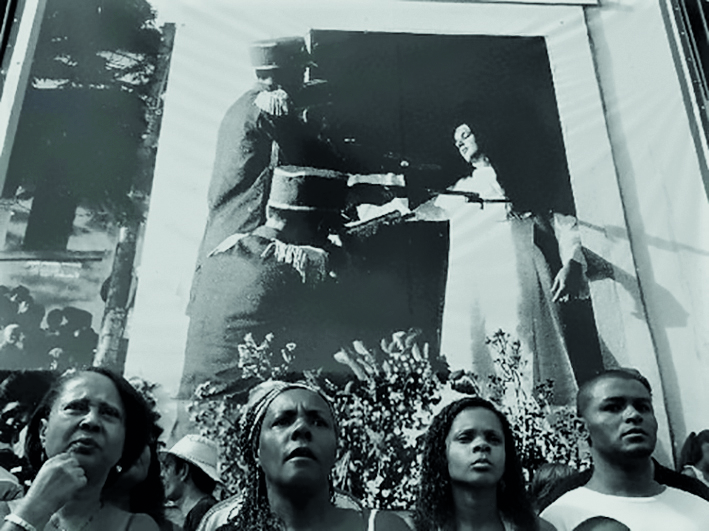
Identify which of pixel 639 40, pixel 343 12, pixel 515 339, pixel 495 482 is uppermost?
pixel 343 12

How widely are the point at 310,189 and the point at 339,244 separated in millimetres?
365

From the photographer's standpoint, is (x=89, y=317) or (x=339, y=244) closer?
(x=89, y=317)

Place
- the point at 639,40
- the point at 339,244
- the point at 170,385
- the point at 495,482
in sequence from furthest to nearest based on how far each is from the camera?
the point at 639,40 → the point at 339,244 → the point at 170,385 → the point at 495,482

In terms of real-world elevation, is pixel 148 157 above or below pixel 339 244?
above

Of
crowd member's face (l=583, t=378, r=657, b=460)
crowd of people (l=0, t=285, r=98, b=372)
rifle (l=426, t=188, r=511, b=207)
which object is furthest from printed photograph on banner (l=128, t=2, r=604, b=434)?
crowd member's face (l=583, t=378, r=657, b=460)

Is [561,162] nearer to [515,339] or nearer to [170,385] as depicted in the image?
[515,339]

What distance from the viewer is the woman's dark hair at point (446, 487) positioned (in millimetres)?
2188

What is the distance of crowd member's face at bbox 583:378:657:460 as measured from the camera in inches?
97.0

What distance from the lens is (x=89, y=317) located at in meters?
3.73

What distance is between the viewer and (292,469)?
79.5 inches

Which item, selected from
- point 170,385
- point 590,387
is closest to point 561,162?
point 590,387

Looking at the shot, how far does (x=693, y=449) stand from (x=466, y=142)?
191 cm

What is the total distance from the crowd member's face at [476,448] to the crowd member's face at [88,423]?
89 cm

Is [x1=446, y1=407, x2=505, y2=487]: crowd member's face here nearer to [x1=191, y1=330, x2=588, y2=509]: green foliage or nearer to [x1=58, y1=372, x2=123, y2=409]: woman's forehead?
[x1=58, y1=372, x2=123, y2=409]: woman's forehead
